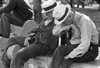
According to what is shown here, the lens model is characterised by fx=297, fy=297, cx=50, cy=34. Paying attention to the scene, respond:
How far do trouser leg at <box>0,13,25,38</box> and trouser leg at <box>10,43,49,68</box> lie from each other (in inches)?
74.3

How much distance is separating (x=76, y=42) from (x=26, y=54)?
988 millimetres

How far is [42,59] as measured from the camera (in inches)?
199

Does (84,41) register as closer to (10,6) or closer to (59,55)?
(59,55)

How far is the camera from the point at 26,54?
495 cm

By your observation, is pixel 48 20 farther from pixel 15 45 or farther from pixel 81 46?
pixel 81 46

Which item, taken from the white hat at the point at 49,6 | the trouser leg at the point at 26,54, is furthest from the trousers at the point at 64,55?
the white hat at the point at 49,6

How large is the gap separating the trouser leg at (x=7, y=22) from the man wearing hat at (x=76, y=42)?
255cm

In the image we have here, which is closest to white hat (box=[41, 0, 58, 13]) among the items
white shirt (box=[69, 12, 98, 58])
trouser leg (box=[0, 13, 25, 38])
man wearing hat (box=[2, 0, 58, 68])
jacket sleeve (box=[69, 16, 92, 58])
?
man wearing hat (box=[2, 0, 58, 68])

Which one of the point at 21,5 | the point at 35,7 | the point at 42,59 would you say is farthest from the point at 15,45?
the point at 35,7

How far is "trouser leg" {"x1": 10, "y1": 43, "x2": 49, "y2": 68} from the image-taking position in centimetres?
493

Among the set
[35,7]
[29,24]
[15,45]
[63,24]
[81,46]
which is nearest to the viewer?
[81,46]

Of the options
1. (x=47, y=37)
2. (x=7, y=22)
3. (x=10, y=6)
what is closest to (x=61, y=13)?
(x=47, y=37)

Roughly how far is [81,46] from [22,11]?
2.94 meters

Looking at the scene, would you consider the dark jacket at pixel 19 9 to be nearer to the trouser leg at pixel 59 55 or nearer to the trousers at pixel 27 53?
the trousers at pixel 27 53
